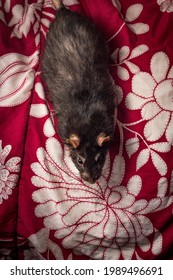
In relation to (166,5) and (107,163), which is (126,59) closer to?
(166,5)

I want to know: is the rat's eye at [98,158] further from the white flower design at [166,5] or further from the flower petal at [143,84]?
the white flower design at [166,5]

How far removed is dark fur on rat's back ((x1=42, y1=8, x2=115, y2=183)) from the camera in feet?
4.11

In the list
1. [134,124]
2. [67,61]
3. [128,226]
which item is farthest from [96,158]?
[67,61]

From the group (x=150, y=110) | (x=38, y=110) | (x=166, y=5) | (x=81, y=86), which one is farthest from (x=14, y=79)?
(x=166, y=5)

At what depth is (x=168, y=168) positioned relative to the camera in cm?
128

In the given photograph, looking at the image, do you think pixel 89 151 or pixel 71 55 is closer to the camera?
pixel 89 151

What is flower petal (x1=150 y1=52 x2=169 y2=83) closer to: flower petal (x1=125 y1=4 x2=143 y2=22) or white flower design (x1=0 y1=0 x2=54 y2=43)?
flower petal (x1=125 y1=4 x2=143 y2=22)

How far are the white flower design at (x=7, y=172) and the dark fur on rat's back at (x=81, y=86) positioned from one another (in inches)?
8.1

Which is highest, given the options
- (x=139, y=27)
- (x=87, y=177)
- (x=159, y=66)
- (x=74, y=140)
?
(x=139, y=27)

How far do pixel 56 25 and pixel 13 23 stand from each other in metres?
0.18

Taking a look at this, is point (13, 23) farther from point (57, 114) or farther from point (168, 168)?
point (168, 168)

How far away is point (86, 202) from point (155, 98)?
0.46 m

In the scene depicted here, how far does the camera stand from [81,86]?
4.35ft

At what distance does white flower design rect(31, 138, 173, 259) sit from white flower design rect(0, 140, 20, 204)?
7cm
